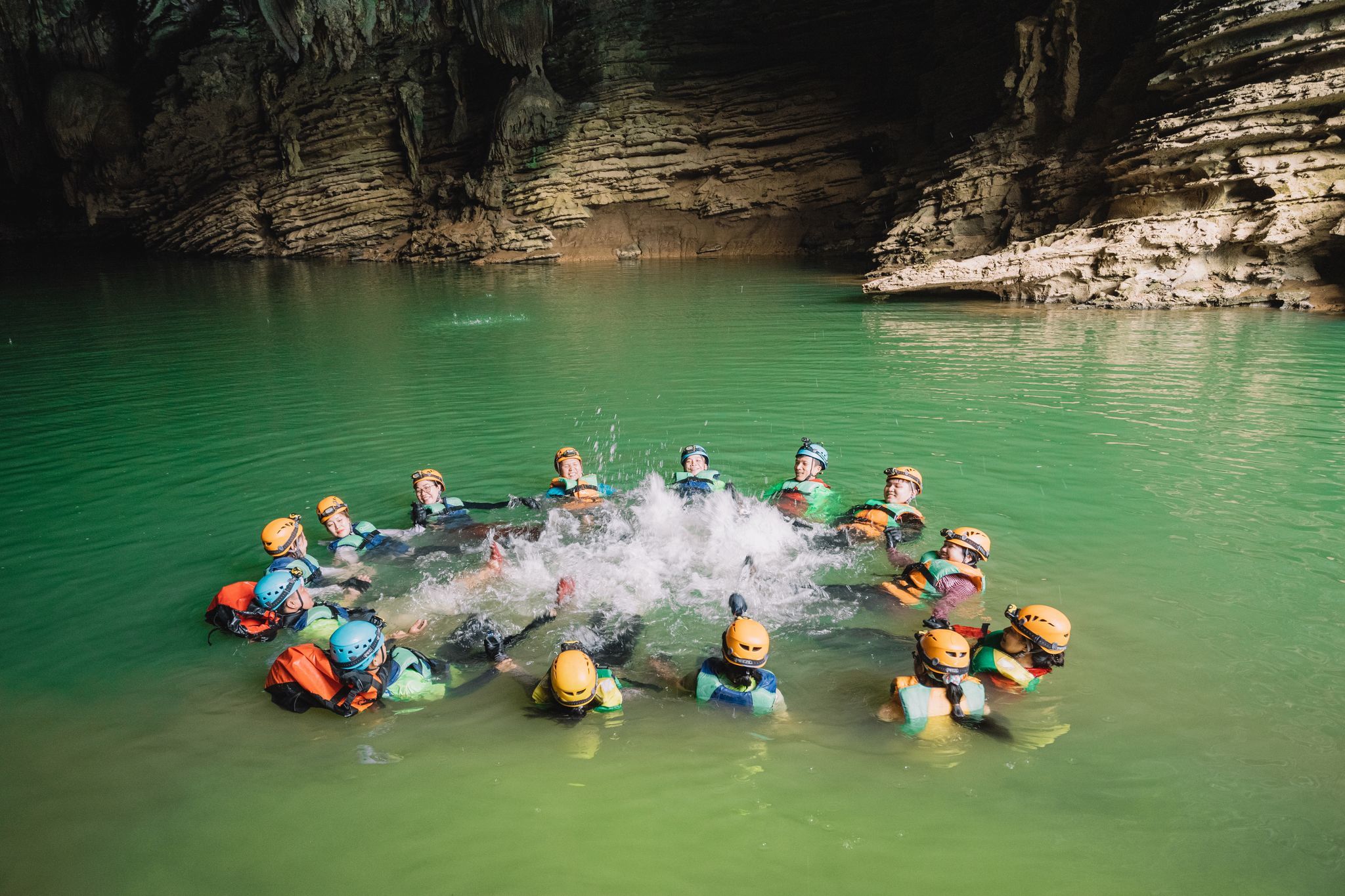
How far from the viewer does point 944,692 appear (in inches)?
166

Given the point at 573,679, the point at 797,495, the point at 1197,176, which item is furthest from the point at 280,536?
the point at 1197,176

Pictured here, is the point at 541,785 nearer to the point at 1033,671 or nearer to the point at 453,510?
the point at 1033,671

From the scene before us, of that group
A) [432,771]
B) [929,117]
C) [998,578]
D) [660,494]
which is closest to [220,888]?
[432,771]

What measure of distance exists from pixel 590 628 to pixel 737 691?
143 cm

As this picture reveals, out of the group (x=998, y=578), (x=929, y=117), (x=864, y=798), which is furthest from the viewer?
(x=929, y=117)

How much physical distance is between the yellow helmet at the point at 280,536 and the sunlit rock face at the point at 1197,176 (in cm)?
1554

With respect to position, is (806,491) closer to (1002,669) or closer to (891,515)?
(891,515)

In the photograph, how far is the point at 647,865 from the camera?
340 centimetres

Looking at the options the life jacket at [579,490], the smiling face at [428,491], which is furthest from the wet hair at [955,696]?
the smiling face at [428,491]

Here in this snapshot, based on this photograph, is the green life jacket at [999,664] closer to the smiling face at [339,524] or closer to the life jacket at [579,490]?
the life jacket at [579,490]

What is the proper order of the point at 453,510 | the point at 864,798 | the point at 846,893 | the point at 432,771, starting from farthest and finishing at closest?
the point at 453,510 → the point at 432,771 → the point at 864,798 → the point at 846,893

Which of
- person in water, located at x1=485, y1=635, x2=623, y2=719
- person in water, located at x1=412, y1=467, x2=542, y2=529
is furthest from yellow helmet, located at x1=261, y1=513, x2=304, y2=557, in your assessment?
person in water, located at x1=485, y1=635, x2=623, y2=719

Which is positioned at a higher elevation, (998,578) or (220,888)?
(998,578)

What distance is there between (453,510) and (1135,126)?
19034mm
